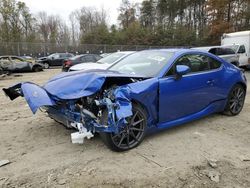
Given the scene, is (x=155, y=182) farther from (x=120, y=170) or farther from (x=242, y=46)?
(x=242, y=46)

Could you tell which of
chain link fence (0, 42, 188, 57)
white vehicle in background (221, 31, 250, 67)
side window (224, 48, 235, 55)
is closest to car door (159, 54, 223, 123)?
side window (224, 48, 235, 55)

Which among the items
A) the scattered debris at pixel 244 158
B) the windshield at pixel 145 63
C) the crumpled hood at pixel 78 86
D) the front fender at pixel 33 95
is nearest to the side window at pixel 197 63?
the windshield at pixel 145 63

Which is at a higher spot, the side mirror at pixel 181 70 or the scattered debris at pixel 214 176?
the side mirror at pixel 181 70

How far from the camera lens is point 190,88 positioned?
15.5 ft

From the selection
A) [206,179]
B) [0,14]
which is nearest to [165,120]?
[206,179]

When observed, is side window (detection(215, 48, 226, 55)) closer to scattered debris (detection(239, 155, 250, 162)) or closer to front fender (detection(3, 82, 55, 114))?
scattered debris (detection(239, 155, 250, 162))

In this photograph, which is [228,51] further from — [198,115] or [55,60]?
[55,60]

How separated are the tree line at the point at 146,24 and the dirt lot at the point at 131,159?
31.1m

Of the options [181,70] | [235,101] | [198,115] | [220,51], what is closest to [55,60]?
[220,51]

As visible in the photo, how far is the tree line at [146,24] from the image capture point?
3872 cm

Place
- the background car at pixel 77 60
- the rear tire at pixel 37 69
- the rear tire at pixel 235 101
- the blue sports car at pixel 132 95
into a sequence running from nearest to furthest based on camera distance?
the blue sports car at pixel 132 95 → the rear tire at pixel 235 101 → the background car at pixel 77 60 → the rear tire at pixel 37 69

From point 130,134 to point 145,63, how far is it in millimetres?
1424

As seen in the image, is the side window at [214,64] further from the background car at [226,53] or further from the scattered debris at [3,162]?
the background car at [226,53]

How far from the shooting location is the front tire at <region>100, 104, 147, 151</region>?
378cm
